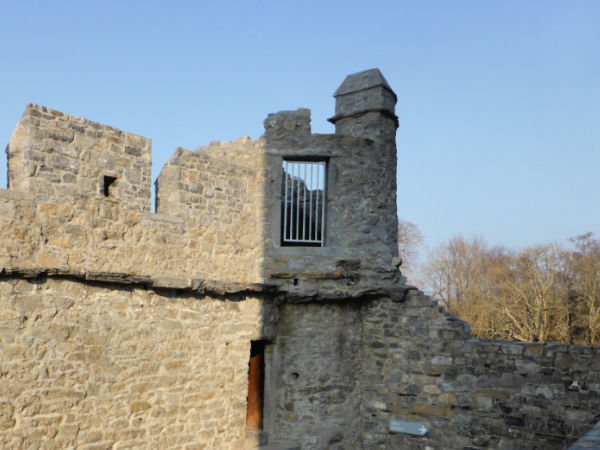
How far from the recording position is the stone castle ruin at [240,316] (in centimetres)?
529

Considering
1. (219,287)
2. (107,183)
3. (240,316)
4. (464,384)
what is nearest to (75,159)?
(107,183)

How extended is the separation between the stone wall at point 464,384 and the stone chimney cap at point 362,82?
338 cm

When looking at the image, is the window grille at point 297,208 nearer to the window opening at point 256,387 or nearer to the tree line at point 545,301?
the window opening at point 256,387

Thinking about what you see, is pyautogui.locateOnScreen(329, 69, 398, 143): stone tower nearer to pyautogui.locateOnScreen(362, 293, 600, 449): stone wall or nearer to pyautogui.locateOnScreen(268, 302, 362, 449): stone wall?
pyautogui.locateOnScreen(362, 293, 600, 449): stone wall

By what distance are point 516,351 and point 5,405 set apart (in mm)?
6177

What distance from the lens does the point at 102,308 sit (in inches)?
221

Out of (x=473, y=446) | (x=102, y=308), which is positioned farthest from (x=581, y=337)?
(x=102, y=308)

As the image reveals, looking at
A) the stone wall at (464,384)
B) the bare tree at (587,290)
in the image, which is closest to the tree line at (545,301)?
the bare tree at (587,290)

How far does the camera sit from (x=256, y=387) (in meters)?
8.07

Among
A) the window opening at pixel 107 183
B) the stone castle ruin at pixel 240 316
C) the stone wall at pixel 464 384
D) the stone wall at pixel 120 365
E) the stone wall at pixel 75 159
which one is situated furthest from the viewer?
the stone wall at pixel 464 384

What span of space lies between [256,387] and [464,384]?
10.1ft

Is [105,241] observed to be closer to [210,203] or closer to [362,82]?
[210,203]

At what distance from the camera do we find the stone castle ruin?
529cm

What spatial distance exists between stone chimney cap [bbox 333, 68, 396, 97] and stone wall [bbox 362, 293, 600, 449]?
3376mm
